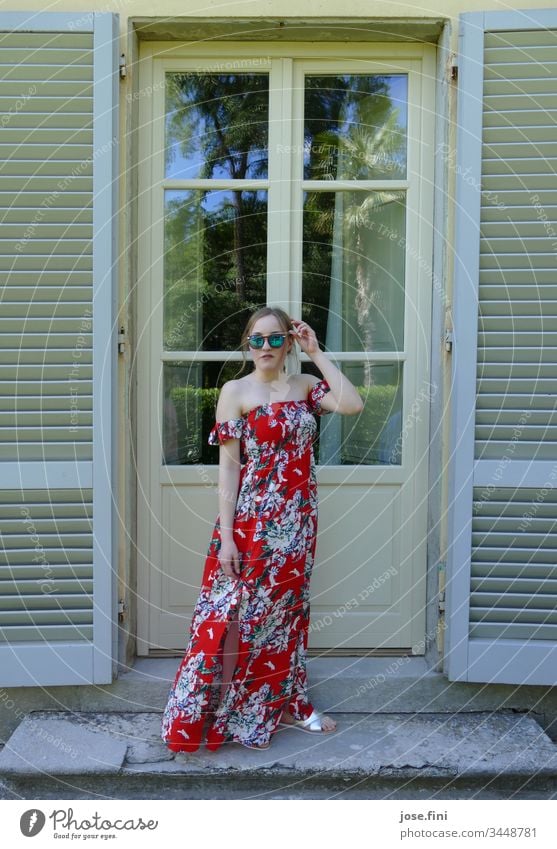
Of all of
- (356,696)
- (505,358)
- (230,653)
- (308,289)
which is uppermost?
(308,289)

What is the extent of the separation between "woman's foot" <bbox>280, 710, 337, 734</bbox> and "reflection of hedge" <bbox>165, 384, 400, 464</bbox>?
1.04 m

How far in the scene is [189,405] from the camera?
11.3 ft

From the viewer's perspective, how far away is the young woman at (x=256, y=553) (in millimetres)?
2850

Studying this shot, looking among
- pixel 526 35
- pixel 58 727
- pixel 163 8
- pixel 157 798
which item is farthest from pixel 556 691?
pixel 163 8

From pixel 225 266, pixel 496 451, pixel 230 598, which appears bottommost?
pixel 230 598

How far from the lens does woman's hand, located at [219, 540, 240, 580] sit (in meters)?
2.86

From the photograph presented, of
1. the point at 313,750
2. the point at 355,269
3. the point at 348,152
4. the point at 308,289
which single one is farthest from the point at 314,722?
the point at 348,152

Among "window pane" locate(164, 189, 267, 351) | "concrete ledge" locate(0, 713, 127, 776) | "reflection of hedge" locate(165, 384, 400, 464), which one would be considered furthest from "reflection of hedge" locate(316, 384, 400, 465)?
"concrete ledge" locate(0, 713, 127, 776)

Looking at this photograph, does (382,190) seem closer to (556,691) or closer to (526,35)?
(526,35)

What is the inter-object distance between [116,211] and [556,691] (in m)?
2.56

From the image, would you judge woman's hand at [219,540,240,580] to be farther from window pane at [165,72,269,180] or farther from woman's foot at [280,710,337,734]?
window pane at [165,72,269,180]

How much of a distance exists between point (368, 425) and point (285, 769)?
140cm

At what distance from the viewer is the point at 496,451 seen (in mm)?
3111

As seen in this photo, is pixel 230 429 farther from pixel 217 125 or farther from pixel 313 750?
pixel 217 125
